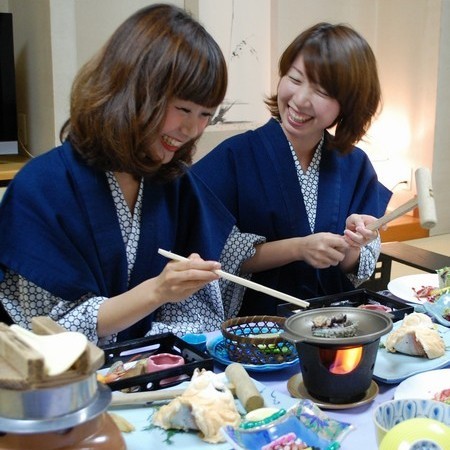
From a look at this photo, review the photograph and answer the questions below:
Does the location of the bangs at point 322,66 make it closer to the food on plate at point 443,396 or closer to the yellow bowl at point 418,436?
the food on plate at point 443,396

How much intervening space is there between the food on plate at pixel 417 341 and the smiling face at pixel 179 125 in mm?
673

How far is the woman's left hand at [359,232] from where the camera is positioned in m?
1.86

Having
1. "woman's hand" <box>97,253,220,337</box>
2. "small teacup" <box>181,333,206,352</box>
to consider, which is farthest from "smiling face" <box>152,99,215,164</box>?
"small teacup" <box>181,333,206,352</box>

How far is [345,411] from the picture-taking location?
3.83 ft

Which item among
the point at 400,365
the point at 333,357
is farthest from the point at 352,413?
the point at 400,365

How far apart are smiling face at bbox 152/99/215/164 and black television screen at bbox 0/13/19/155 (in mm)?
2314

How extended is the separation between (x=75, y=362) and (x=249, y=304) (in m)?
1.34

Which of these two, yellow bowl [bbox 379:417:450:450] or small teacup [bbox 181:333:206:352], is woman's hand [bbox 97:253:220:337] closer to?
small teacup [bbox 181:333:206:352]

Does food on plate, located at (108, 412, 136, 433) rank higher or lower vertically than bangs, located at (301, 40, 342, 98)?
lower

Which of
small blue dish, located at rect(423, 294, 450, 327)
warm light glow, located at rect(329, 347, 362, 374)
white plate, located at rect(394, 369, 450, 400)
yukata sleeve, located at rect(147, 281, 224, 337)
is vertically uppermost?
warm light glow, located at rect(329, 347, 362, 374)

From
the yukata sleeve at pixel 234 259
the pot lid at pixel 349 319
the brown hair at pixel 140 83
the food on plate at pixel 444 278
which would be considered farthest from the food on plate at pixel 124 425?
the food on plate at pixel 444 278

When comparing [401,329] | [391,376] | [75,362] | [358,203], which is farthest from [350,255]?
[75,362]

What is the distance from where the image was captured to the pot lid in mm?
1112

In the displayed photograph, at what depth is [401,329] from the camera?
1.42 m
